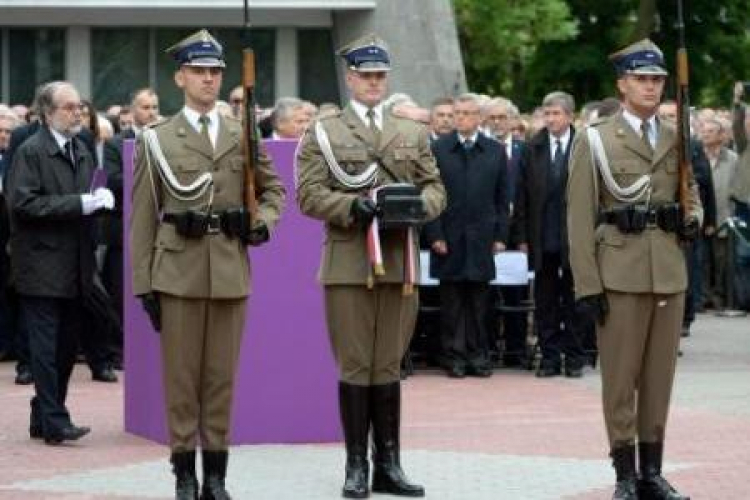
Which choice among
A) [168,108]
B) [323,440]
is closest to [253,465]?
[323,440]

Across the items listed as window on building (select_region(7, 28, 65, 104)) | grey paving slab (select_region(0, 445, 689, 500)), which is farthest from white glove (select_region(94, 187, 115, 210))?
window on building (select_region(7, 28, 65, 104))

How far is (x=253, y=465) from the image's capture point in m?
13.0

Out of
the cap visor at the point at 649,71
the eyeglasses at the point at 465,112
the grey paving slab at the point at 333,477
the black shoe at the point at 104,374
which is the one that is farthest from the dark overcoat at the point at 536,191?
the cap visor at the point at 649,71

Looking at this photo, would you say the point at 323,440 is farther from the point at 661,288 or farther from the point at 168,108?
the point at 168,108

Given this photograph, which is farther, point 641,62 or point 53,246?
point 53,246

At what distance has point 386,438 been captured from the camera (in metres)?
11.8

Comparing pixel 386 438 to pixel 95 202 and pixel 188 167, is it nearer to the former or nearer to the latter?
pixel 188 167

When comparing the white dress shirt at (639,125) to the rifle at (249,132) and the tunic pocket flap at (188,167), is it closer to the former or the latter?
the rifle at (249,132)

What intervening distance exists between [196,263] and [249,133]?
714 mm

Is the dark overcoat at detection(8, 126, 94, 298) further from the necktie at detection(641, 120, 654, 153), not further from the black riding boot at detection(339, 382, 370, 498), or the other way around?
the necktie at detection(641, 120, 654, 153)

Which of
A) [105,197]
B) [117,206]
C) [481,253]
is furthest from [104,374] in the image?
[105,197]

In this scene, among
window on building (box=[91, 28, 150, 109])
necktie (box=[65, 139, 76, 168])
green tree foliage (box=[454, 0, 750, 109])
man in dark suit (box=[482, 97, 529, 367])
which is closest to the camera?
necktie (box=[65, 139, 76, 168])

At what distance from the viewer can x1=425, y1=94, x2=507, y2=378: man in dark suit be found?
18.3m

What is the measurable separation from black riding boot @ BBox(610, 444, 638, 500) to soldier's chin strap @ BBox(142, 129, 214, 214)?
7.90 ft
